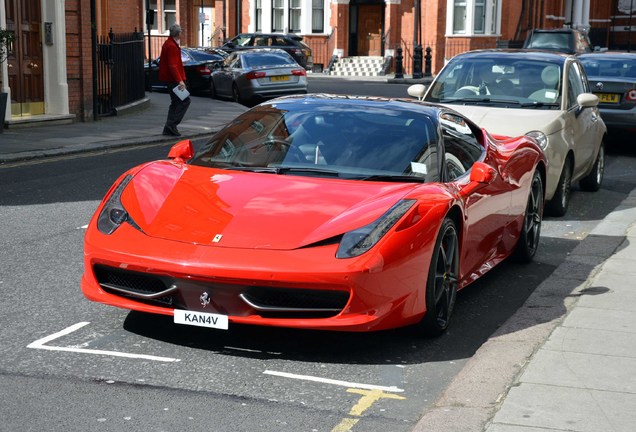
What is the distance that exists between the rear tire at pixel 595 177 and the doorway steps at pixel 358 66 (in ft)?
124

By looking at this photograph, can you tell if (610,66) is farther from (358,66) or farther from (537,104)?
(358,66)

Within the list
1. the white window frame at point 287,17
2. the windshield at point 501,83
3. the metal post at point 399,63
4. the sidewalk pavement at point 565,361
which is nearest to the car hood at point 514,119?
the windshield at point 501,83

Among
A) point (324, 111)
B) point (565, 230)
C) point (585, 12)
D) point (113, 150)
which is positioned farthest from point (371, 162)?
point (585, 12)

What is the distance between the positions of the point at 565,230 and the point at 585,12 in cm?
5695

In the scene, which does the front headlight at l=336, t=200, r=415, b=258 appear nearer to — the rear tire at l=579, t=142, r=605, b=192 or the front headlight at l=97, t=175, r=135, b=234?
the front headlight at l=97, t=175, r=135, b=234

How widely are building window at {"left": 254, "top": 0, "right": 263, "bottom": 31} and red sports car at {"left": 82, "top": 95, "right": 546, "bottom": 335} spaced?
156 feet

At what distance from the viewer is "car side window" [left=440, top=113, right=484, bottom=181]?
7191 mm

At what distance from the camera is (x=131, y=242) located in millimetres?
6059

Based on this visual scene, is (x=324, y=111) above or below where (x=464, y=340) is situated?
above

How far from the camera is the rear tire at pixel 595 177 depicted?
13.4 metres

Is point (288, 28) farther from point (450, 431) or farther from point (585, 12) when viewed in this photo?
point (450, 431)

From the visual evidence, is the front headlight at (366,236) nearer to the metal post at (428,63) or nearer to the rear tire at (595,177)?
the rear tire at (595,177)

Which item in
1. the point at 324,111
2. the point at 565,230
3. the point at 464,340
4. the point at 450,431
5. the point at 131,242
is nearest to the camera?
the point at 450,431

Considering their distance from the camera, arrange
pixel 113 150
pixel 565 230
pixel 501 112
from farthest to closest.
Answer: pixel 113 150, pixel 501 112, pixel 565 230
